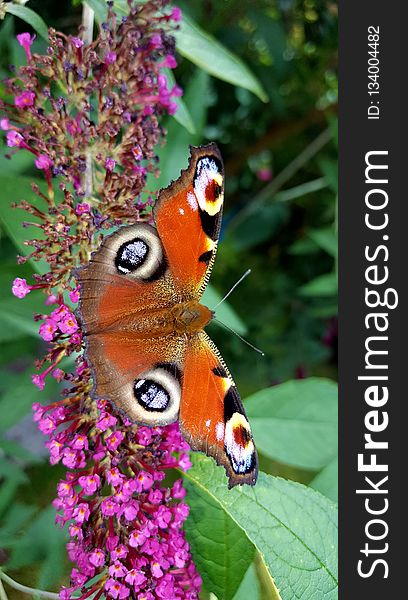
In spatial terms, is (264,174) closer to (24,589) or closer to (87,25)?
(87,25)

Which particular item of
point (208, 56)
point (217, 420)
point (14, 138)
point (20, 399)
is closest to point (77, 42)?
point (14, 138)

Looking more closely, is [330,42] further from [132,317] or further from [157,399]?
[157,399]

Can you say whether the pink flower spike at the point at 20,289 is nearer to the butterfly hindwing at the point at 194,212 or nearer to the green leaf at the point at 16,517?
the butterfly hindwing at the point at 194,212

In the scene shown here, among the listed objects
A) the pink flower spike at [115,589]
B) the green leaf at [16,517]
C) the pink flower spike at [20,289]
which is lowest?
the pink flower spike at [115,589]

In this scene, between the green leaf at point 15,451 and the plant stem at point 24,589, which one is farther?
the green leaf at point 15,451

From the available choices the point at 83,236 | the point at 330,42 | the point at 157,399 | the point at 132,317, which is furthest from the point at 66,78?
the point at 330,42

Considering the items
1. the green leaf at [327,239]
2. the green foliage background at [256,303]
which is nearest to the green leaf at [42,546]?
the green foliage background at [256,303]
